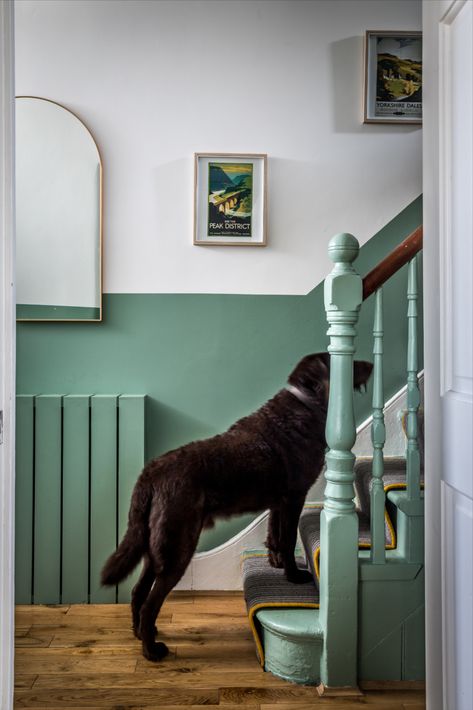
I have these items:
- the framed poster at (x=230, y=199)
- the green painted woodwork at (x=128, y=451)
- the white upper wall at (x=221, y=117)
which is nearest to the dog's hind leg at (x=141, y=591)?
the green painted woodwork at (x=128, y=451)

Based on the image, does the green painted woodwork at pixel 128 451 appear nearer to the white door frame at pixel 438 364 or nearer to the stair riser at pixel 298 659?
the stair riser at pixel 298 659

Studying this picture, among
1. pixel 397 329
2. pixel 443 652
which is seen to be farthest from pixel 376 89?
pixel 443 652

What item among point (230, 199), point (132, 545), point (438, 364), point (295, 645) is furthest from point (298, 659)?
point (230, 199)

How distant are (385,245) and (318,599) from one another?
1.52 m

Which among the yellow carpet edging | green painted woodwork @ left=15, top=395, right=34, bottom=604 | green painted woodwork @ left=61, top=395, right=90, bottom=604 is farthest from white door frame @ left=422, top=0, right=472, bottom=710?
green painted woodwork @ left=15, top=395, right=34, bottom=604

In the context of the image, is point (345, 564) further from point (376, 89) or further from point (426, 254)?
point (376, 89)

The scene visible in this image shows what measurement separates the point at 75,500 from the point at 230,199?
1450 mm

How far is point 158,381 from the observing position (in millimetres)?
2797

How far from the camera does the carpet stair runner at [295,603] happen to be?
2.00 metres

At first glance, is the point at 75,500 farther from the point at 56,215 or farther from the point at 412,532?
the point at 412,532

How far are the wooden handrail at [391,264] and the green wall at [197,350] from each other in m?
0.79

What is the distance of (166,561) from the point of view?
2248 millimetres

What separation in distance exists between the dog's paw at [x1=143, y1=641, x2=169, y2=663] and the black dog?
0.24ft

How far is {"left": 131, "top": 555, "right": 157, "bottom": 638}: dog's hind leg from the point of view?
91.4 inches
